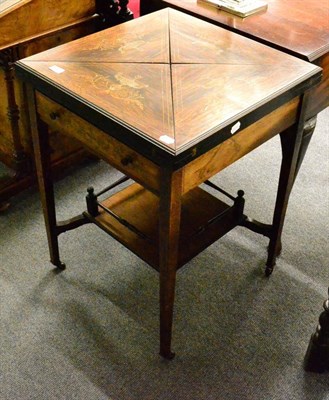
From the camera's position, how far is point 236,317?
1.72 metres

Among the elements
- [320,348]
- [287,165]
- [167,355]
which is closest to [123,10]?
[287,165]

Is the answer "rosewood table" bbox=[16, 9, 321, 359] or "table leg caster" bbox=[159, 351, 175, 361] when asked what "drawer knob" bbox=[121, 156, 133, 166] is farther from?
"table leg caster" bbox=[159, 351, 175, 361]

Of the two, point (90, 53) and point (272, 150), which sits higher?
point (90, 53)

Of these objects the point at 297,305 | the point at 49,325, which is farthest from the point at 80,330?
the point at 297,305

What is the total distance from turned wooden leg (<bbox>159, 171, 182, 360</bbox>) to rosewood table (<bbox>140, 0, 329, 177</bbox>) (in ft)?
1.87

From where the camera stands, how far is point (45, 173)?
5.19ft

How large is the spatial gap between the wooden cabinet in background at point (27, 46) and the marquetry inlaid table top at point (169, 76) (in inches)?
14.9

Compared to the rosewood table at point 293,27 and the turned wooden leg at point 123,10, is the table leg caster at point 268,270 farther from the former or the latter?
the turned wooden leg at point 123,10

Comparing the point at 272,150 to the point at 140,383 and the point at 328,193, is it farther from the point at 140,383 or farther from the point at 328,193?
the point at 140,383

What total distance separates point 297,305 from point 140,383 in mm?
568

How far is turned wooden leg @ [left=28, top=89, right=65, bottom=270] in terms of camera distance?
148 cm

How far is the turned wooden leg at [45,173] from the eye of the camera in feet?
4.85

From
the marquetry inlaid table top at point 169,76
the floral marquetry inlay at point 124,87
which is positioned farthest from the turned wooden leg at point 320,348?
the floral marquetry inlay at point 124,87

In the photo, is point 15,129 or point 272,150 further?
point 272,150
